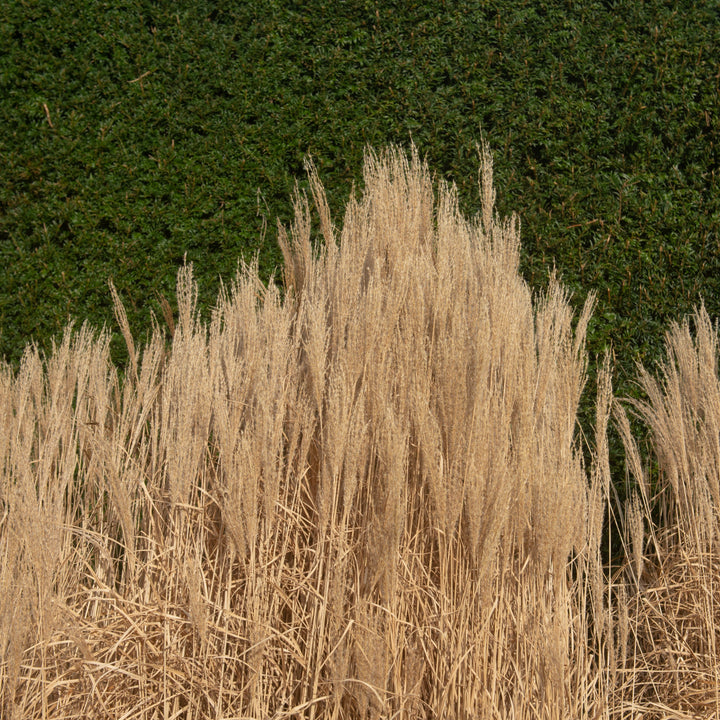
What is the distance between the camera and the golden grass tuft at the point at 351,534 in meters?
1.92

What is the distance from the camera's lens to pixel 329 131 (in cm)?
354

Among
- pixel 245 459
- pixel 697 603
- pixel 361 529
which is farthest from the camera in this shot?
pixel 697 603

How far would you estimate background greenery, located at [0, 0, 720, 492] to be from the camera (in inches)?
135

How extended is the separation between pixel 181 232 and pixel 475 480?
7.35ft

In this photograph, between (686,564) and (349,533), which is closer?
(349,533)

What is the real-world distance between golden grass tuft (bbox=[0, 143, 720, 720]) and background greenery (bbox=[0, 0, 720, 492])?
3.84 feet

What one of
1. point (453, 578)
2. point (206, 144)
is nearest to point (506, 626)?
point (453, 578)

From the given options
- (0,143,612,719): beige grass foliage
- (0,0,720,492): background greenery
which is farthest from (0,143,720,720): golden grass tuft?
(0,0,720,492): background greenery

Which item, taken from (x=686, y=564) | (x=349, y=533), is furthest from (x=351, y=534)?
(x=686, y=564)

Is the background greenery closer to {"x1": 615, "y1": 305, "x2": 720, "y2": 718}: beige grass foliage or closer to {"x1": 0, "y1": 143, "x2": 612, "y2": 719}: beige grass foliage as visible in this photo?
{"x1": 615, "y1": 305, "x2": 720, "y2": 718}: beige grass foliage

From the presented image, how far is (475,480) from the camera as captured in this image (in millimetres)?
1862

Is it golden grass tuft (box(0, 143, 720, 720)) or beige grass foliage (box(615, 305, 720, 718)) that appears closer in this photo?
golden grass tuft (box(0, 143, 720, 720))

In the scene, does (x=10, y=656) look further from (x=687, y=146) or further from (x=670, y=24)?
(x=670, y=24)

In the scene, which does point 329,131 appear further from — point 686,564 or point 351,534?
point 686,564
